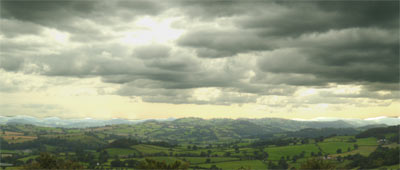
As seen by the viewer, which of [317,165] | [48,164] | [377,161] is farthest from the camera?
[377,161]

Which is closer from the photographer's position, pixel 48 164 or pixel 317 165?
pixel 317 165

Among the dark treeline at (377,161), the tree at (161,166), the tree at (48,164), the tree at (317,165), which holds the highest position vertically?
the tree at (48,164)

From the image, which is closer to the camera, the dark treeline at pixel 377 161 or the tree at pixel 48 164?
the tree at pixel 48 164

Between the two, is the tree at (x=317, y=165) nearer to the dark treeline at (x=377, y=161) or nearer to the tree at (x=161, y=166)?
the tree at (x=161, y=166)

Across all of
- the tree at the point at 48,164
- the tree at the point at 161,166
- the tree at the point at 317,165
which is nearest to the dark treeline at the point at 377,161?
the tree at the point at 317,165

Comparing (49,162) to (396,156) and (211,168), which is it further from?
(396,156)

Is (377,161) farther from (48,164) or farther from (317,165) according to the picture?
(48,164)

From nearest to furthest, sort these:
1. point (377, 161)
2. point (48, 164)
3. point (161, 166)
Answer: point (161, 166) → point (48, 164) → point (377, 161)

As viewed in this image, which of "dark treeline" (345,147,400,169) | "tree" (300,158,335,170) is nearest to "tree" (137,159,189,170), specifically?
"tree" (300,158,335,170)

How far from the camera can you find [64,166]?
7306 centimetres

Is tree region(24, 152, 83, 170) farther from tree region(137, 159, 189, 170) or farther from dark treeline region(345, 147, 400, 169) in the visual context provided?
dark treeline region(345, 147, 400, 169)

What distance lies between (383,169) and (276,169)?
198 ft

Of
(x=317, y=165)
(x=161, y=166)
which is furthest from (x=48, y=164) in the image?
(x=317, y=165)

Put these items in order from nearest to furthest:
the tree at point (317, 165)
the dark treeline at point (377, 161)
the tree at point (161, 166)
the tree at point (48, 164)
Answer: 1. the tree at point (161, 166)
2. the tree at point (317, 165)
3. the tree at point (48, 164)
4. the dark treeline at point (377, 161)
